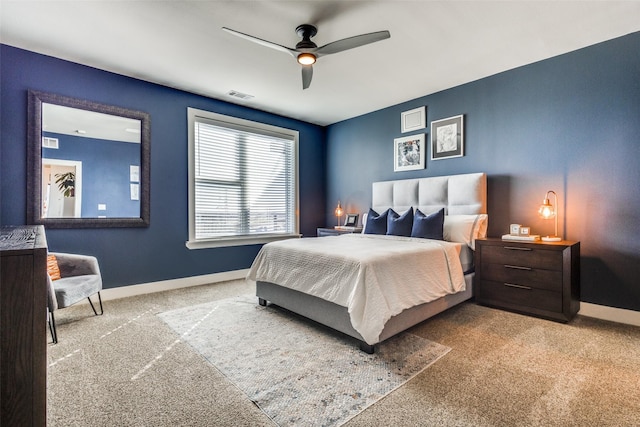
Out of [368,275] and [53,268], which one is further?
[53,268]

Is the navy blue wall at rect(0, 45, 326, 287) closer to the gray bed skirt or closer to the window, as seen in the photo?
the window

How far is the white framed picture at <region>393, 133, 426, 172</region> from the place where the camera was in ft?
14.5

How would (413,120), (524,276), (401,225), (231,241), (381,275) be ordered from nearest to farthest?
(381,275)
(524,276)
(401,225)
(413,120)
(231,241)

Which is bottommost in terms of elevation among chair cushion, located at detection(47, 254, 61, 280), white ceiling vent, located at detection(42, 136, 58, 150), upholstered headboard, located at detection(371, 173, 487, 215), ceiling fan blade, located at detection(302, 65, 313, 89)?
chair cushion, located at detection(47, 254, 61, 280)

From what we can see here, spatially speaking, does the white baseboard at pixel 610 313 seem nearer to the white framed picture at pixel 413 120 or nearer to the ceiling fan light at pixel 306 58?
the white framed picture at pixel 413 120

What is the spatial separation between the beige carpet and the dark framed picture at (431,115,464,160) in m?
2.23

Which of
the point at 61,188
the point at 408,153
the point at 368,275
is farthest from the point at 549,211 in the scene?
the point at 61,188

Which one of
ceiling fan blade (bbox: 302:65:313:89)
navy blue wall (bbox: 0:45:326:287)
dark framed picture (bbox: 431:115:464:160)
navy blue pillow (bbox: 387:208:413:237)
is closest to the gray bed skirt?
navy blue pillow (bbox: 387:208:413:237)

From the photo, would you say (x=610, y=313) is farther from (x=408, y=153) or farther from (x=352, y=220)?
(x=352, y=220)

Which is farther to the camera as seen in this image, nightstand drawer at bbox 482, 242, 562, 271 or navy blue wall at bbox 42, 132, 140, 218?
navy blue wall at bbox 42, 132, 140, 218

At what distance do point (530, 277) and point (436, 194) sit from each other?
57.7 inches

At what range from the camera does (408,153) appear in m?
4.57

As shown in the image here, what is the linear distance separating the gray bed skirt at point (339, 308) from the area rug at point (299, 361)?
113 mm

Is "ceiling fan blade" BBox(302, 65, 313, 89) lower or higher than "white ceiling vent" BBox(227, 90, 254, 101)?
lower
